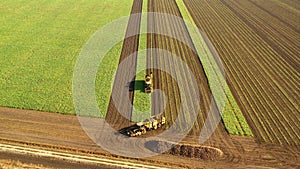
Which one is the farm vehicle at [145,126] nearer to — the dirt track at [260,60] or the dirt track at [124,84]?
the dirt track at [124,84]

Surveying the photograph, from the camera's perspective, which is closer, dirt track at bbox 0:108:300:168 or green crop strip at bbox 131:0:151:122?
dirt track at bbox 0:108:300:168

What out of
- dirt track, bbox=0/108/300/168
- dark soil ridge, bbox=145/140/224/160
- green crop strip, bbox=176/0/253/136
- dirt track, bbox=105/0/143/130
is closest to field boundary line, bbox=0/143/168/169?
dirt track, bbox=0/108/300/168

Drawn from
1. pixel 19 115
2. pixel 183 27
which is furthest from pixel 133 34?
pixel 19 115

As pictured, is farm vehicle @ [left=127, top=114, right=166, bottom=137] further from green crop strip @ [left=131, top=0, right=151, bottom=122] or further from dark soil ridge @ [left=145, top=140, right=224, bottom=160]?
dark soil ridge @ [left=145, top=140, right=224, bottom=160]

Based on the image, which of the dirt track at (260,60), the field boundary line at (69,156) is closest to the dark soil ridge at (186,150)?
the field boundary line at (69,156)

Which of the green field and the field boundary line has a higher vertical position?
the green field

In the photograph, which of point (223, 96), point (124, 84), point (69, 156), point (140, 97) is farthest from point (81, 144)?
point (223, 96)

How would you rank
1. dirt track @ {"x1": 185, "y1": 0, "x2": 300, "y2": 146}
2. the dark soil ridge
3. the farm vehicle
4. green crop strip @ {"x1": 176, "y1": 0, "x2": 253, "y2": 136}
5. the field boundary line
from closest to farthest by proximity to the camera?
the field boundary line
the dark soil ridge
the farm vehicle
green crop strip @ {"x1": 176, "y1": 0, "x2": 253, "y2": 136}
dirt track @ {"x1": 185, "y1": 0, "x2": 300, "y2": 146}
